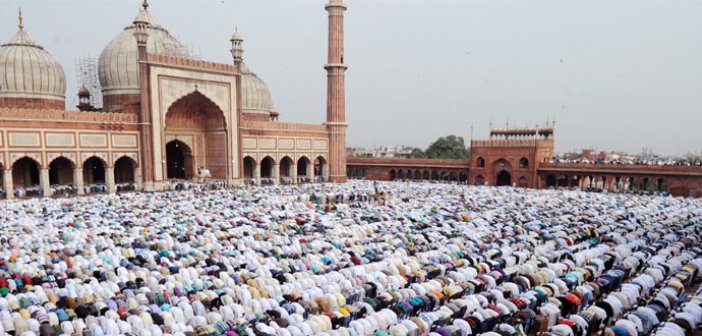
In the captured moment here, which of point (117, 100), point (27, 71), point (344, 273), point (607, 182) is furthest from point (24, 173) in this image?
point (607, 182)

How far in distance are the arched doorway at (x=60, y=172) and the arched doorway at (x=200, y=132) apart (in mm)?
5723

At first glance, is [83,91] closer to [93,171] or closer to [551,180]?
[93,171]

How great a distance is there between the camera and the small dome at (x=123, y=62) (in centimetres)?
2836

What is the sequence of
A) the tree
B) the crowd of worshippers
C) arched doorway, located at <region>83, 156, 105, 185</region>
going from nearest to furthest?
the crowd of worshippers
arched doorway, located at <region>83, 156, 105, 185</region>
the tree

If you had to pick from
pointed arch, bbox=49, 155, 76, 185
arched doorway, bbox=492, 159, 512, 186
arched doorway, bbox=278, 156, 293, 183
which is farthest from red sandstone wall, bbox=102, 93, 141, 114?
arched doorway, bbox=492, 159, 512, 186

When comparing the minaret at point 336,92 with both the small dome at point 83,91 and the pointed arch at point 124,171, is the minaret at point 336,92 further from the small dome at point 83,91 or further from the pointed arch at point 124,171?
the small dome at point 83,91

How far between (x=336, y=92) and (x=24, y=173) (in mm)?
→ 19977

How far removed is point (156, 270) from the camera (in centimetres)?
913

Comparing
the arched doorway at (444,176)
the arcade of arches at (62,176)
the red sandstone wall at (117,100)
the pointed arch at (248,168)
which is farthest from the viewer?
the arched doorway at (444,176)

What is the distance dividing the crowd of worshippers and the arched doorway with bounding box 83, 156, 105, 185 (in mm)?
10023

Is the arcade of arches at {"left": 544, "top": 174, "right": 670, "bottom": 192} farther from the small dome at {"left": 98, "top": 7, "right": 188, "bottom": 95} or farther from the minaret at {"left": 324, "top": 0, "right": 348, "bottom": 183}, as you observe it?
the small dome at {"left": 98, "top": 7, "right": 188, "bottom": 95}

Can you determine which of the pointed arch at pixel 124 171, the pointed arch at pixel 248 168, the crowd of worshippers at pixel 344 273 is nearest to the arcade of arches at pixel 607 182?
the crowd of worshippers at pixel 344 273

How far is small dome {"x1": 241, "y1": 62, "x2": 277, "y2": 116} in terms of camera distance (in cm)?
3491

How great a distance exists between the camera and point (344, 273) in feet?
29.8
